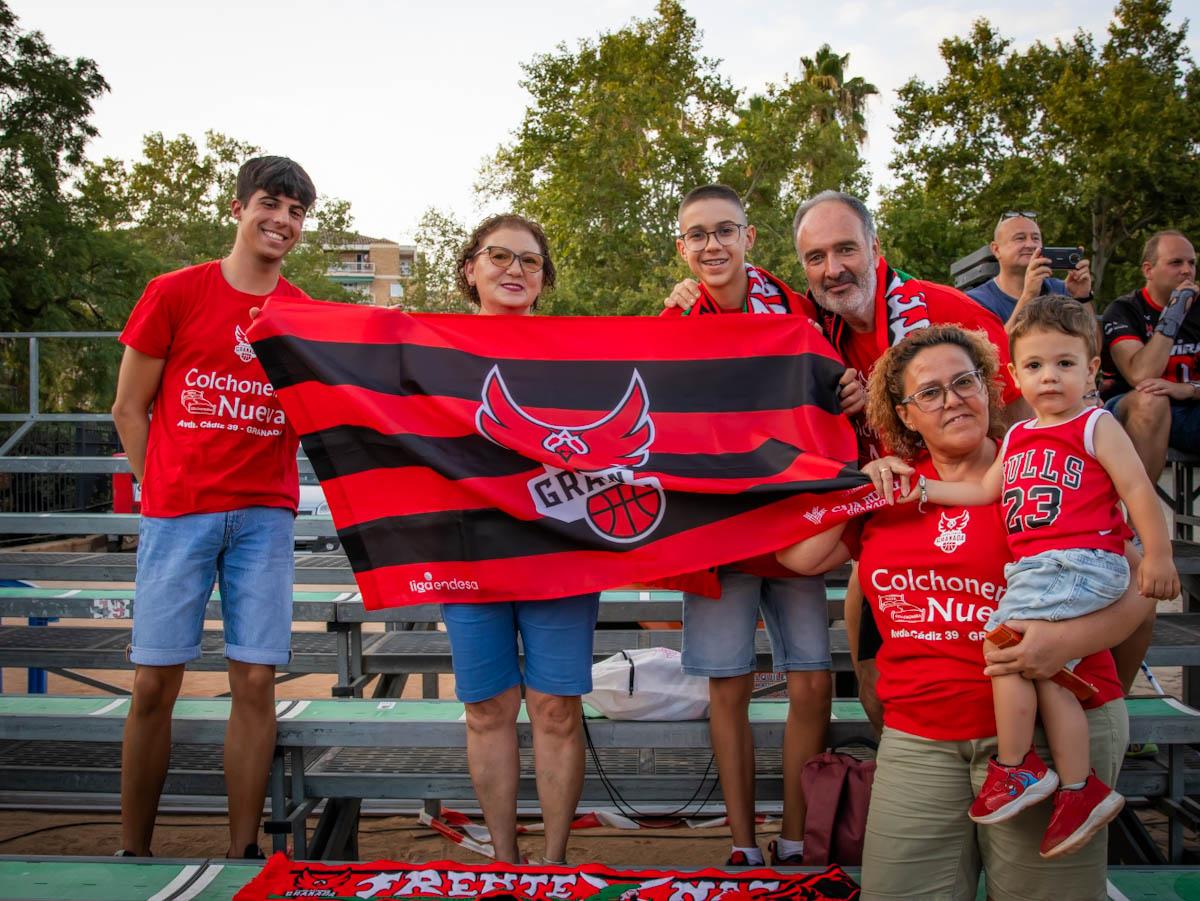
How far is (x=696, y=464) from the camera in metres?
3.35

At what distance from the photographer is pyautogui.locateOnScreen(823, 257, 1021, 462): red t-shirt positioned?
3.32 metres

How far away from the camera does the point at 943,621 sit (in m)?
2.67

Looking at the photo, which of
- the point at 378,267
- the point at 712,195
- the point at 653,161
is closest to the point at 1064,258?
the point at 712,195

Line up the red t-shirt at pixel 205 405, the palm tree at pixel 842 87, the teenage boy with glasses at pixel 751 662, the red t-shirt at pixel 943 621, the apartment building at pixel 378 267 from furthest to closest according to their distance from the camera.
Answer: the apartment building at pixel 378 267 → the palm tree at pixel 842 87 → the red t-shirt at pixel 205 405 → the teenage boy with glasses at pixel 751 662 → the red t-shirt at pixel 943 621

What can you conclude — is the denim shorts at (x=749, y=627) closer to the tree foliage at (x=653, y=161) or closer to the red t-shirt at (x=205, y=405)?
the red t-shirt at (x=205, y=405)

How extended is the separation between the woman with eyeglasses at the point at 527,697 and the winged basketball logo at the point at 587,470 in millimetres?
278

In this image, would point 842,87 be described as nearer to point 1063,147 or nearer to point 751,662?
point 1063,147

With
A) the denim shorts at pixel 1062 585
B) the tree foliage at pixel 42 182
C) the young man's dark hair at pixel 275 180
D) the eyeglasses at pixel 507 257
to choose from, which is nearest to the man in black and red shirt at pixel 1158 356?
the denim shorts at pixel 1062 585

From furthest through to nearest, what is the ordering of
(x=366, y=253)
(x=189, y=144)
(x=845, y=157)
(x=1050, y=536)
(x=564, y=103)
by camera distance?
1. (x=366, y=253)
2. (x=189, y=144)
3. (x=564, y=103)
4. (x=845, y=157)
5. (x=1050, y=536)

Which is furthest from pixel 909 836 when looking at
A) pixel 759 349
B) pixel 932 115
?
pixel 932 115

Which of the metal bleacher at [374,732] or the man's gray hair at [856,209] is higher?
the man's gray hair at [856,209]

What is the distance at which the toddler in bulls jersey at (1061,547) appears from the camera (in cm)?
245

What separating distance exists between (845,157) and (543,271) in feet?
72.1

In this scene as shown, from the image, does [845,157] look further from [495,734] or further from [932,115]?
[495,734]
